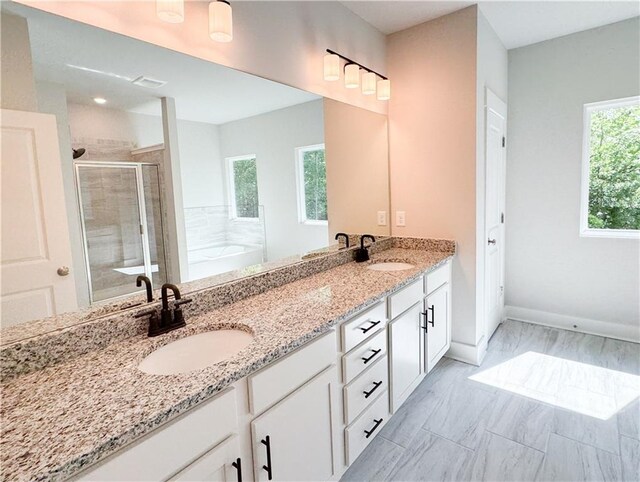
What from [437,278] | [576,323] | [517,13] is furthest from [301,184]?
[576,323]

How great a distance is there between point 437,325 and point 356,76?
5.72 feet

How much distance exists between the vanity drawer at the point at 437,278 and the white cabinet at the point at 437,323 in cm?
2

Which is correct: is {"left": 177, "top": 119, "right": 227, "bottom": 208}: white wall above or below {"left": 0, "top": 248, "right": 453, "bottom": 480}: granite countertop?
above

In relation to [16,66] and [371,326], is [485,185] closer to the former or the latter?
[371,326]

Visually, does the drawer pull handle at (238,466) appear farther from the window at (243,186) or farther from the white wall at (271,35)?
the white wall at (271,35)

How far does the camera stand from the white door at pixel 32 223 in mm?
978

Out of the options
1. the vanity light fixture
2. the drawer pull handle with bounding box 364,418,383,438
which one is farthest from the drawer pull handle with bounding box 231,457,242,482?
the vanity light fixture

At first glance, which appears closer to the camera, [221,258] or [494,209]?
[221,258]

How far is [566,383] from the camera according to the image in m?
2.36

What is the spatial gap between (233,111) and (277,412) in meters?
1.32

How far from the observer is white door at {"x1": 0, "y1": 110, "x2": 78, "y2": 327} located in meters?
0.98

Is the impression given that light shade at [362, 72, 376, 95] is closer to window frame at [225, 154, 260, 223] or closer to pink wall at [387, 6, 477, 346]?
pink wall at [387, 6, 477, 346]

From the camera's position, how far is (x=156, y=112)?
53.8 inches

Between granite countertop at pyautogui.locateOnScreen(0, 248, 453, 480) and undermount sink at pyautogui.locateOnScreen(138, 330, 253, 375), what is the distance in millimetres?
27
